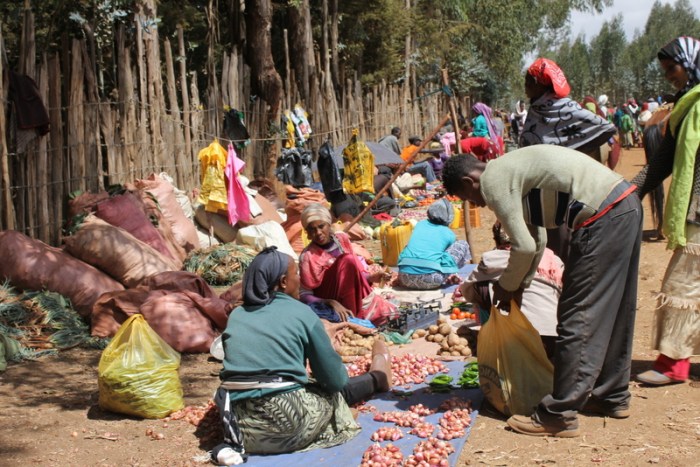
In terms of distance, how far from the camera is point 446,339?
607cm

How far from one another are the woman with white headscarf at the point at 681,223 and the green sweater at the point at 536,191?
94 centimetres

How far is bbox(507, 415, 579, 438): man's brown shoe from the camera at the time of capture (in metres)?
4.03

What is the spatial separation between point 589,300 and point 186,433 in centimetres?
234

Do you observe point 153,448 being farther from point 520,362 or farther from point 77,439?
point 520,362

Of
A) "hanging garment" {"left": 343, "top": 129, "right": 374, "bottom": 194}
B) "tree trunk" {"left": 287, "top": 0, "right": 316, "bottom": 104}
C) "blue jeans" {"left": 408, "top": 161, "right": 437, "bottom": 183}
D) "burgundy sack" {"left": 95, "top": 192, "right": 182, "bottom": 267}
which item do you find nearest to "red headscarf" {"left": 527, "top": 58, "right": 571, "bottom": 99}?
"burgundy sack" {"left": 95, "top": 192, "right": 182, "bottom": 267}

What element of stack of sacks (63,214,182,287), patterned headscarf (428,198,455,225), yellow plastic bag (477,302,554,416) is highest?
patterned headscarf (428,198,455,225)

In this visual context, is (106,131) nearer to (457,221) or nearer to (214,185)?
(214,185)

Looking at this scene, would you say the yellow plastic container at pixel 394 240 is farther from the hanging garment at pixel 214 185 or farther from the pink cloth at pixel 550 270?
the pink cloth at pixel 550 270

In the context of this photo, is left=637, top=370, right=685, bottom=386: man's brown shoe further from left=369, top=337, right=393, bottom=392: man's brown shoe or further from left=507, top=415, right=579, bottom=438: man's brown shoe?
left=369, top=337, right=393, bottom=392: man's brown shoe

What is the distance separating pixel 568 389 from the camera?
13.0 ft

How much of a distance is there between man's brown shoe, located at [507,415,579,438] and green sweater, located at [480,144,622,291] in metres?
0.73

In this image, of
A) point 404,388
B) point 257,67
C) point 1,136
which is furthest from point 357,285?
point 257,67

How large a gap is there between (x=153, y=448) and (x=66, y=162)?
4.27 meters

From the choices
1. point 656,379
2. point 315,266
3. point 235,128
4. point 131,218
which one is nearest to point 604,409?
point 656,379
